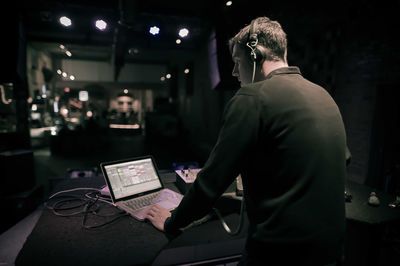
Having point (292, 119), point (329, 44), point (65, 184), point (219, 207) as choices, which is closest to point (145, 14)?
point (329, 44)

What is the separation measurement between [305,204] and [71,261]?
2.87 feet

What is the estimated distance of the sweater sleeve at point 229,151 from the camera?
2.55 feet

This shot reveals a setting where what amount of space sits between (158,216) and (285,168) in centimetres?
69

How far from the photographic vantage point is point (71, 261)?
953 millimetres

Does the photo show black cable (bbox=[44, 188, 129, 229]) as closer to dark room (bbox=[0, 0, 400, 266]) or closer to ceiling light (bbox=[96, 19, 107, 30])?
dark room (bbox=[0, 0, 400, 266])

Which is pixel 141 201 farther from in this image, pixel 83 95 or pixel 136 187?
pixel 83 95

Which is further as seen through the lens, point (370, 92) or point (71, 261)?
point (370, 92)

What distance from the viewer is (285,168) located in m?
0.77

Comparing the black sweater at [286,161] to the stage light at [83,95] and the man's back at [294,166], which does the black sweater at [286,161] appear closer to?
the man's back at [294,166]

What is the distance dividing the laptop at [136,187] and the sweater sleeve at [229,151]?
1.87 ft

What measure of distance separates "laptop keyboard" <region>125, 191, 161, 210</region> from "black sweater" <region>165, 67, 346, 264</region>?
70cm

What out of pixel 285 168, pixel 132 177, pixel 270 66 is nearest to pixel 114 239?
pixel 132 177

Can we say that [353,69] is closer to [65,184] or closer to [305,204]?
[305,204]

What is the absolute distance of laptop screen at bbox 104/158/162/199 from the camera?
59.1 inches
